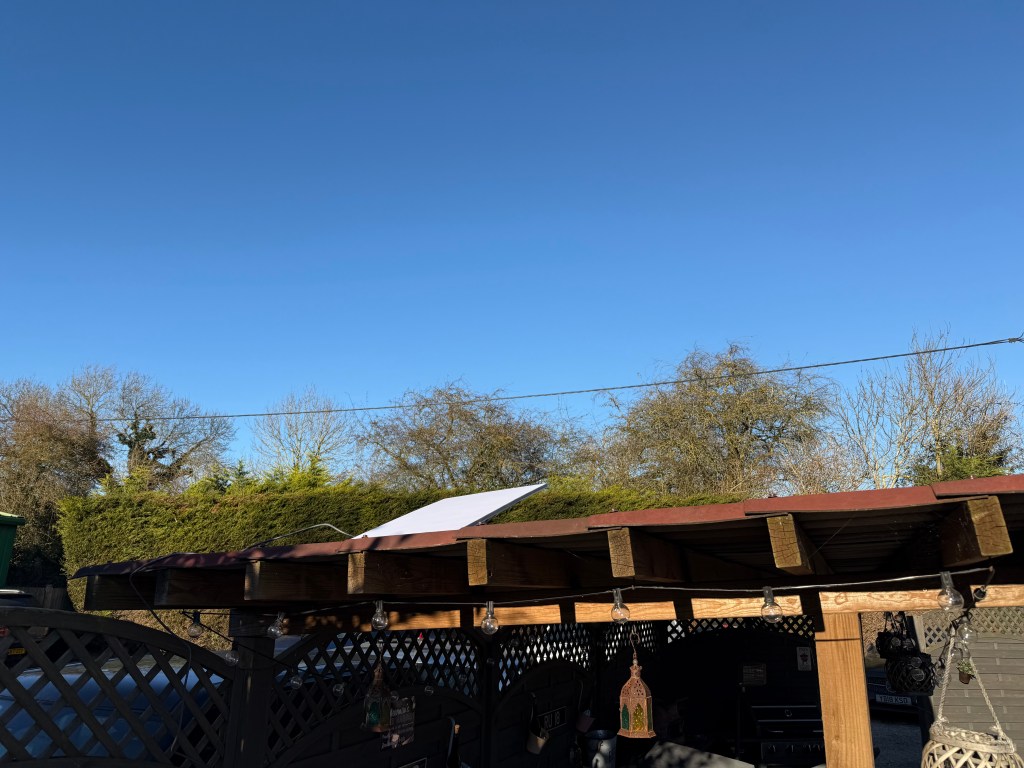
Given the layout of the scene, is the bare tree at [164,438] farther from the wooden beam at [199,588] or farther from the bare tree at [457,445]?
the wooden beam at [199,588]

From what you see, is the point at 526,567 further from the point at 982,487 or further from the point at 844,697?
the point at 982,487

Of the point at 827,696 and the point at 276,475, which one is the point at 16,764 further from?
the point at 276,475

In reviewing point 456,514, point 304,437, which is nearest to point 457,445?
point 304,437

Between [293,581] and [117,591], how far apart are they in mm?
1797

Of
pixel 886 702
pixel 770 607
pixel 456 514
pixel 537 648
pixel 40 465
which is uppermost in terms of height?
pixel 40 465

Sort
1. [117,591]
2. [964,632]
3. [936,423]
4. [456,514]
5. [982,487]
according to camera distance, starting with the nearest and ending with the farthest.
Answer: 1. [982,487]
2. [964,632]
3. [117,591]
4. [456,514]
5. [936,423]

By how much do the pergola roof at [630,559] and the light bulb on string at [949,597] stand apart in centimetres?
9

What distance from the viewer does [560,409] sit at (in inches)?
898

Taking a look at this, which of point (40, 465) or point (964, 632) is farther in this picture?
point (40, 465)

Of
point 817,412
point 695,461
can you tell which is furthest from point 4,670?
point 817,412

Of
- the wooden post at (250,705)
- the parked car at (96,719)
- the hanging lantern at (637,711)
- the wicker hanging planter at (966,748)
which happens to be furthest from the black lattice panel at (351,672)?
the wicker hanging planter at (966,748)

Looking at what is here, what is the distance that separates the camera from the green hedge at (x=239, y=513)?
12.5m

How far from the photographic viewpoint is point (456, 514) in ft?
16.0

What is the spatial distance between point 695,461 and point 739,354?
418 cm
